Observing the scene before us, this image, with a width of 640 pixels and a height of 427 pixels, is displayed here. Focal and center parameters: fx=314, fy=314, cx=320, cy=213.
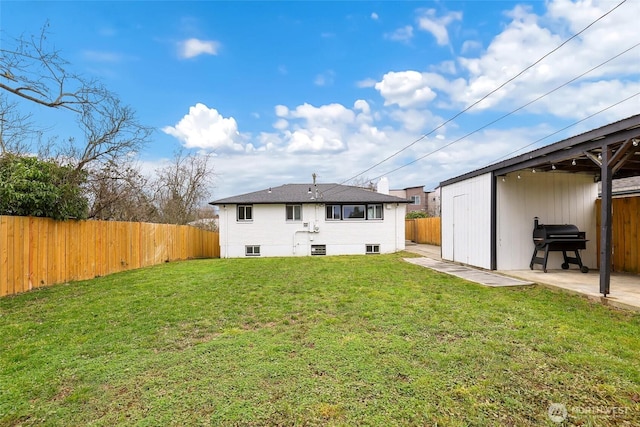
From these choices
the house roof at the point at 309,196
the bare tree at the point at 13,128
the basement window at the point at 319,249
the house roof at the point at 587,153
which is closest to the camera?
the house roof at the point at 587,153

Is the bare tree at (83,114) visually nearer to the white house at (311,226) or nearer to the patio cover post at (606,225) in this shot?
the white house at (311,226)

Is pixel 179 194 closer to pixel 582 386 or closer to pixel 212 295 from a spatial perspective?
pixel 212 295

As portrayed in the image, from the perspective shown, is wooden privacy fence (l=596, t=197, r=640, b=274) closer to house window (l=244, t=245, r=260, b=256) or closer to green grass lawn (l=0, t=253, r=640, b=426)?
green grass lawn (l=0, t=253, r=640, b=426)

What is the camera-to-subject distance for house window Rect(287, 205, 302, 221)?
55.4 feet

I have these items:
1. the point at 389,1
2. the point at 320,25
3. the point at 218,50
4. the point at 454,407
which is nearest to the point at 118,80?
the point at 218,50

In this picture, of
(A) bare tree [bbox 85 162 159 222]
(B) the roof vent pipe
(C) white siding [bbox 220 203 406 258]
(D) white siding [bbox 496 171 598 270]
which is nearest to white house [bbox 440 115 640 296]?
(D) white siding [bbox 496 171 598 270]

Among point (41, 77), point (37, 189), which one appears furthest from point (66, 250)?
point (41, 77)

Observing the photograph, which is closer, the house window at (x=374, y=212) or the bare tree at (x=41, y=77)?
the bare tree at (x=41, y=77)

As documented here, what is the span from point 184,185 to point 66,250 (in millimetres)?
15297

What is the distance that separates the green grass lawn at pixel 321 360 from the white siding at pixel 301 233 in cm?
1068

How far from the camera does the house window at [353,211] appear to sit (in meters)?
17.0

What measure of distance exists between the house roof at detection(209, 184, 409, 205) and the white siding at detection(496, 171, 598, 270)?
Result: 7996 millimetres

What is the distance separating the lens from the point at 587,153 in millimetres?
5711

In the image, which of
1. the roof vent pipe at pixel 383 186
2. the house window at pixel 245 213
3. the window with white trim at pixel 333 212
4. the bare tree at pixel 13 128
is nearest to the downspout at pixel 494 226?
the window with white trim at pixel 333 212
